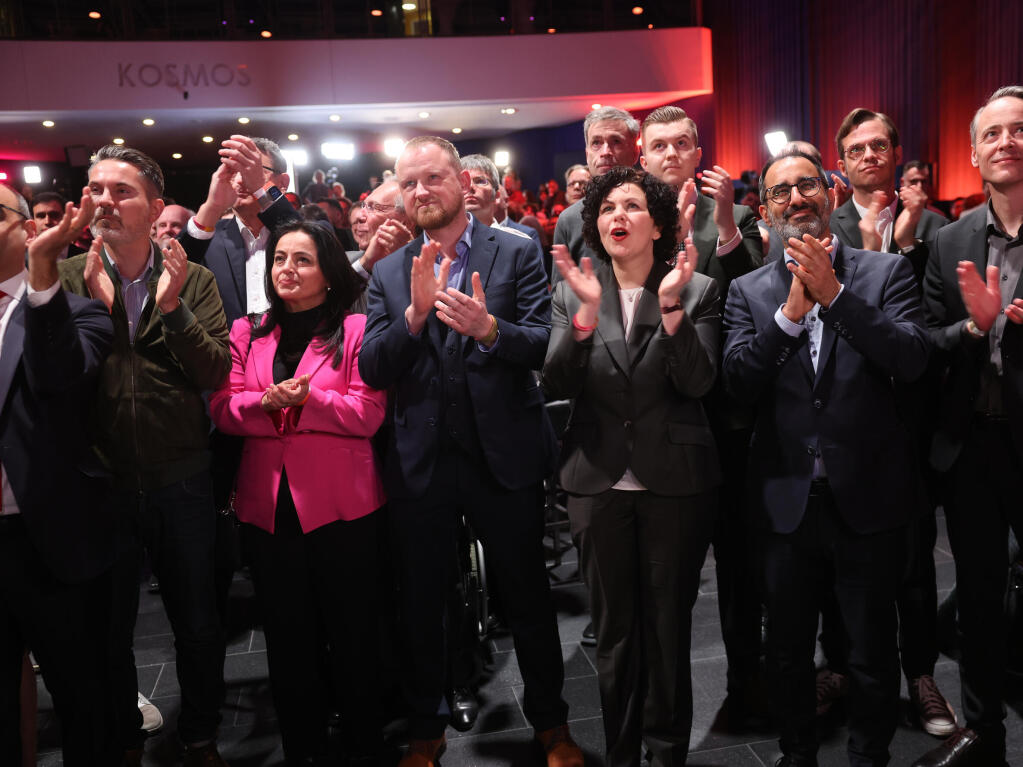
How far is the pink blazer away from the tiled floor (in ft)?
3.00

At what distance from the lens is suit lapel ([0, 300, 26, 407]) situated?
201 centimetres

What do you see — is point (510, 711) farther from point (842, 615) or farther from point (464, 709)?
point (842, 615)

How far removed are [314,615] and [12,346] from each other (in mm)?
1110

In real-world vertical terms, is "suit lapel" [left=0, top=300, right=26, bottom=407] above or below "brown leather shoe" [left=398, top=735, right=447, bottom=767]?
above

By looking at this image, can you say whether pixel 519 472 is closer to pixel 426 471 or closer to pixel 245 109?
pixel 426 471

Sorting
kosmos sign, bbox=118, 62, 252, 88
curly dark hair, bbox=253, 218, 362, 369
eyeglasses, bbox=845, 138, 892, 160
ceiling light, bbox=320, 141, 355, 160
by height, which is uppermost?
kosmos sign, bbox=118, 62, 252, 88

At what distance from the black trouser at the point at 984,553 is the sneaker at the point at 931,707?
0.23m

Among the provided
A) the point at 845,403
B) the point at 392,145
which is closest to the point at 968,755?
the point at 845,403

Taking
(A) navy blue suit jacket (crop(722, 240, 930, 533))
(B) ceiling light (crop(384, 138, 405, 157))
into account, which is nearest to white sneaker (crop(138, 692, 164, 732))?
(A) navy blue suit jacket (crop(722, 240, 930, 533))

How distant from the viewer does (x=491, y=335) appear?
2.31m

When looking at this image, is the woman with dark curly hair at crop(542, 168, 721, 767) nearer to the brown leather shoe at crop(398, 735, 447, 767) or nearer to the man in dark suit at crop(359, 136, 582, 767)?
the man in dark suit at crop(359, 136, 582, 767)

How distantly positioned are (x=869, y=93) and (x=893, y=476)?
32.4 ft

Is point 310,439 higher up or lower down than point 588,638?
higher up

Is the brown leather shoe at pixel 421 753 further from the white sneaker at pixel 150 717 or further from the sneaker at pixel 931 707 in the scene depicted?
the sneaker at pixel 931 707
